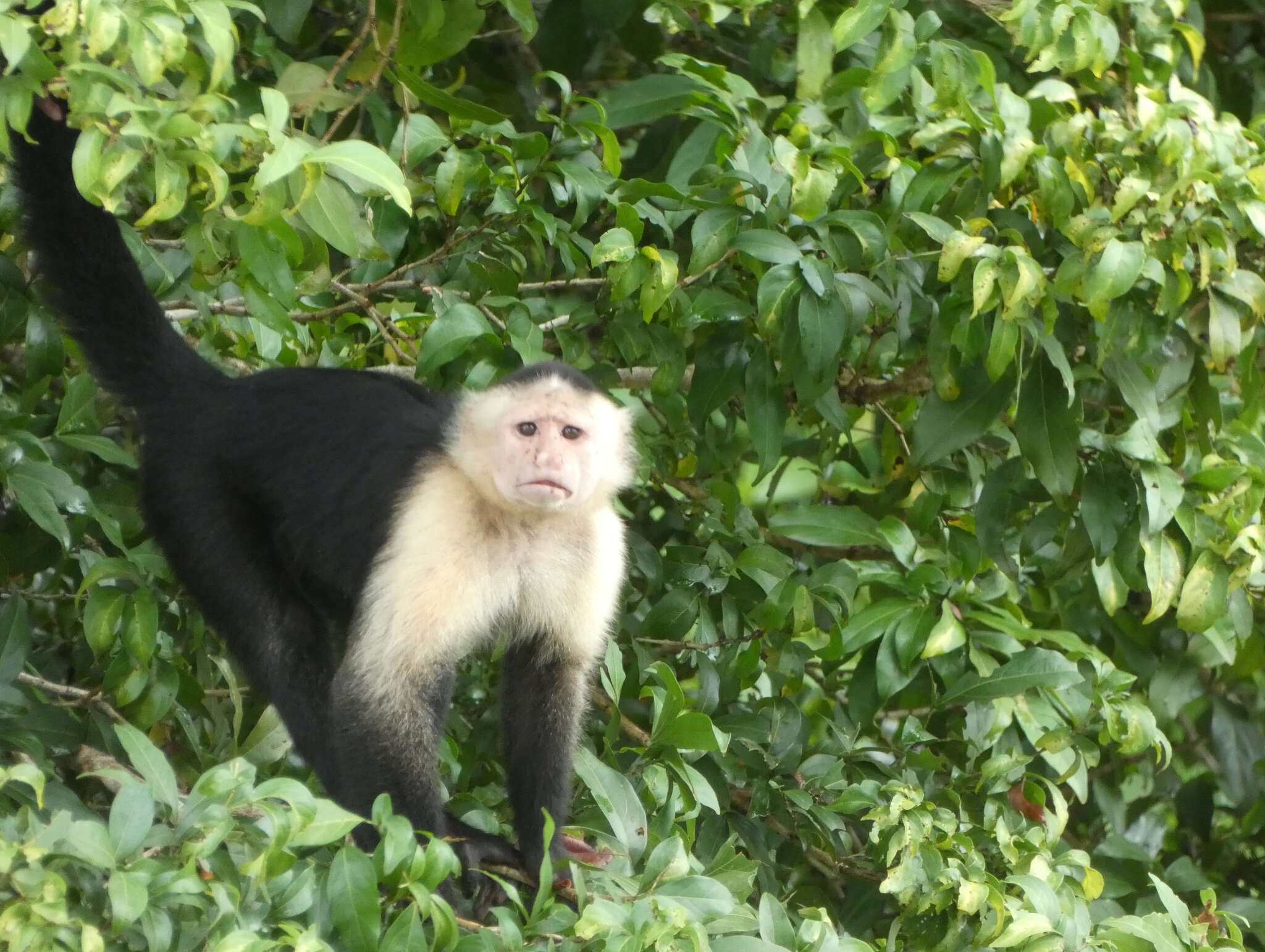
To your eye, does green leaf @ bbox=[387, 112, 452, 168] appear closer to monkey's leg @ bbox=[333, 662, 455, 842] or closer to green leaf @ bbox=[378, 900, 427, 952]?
monkey's leg @ bbox=[333, 662, 455, 842]

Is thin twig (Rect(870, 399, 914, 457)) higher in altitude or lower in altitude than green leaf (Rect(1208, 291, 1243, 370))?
lower

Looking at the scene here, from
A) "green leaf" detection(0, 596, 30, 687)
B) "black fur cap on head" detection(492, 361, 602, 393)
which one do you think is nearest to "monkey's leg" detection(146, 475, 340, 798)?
"green leaf" detection(0, 596, 30, 687)

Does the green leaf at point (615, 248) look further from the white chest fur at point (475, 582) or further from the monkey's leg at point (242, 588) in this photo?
the monkey's leg at point (242, 588)

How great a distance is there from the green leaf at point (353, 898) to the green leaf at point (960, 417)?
1892 mm

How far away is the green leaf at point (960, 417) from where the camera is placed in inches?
132

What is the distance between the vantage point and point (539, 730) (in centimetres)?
317

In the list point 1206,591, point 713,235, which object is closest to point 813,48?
point 713,235

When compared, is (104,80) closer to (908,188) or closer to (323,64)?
(323,64)

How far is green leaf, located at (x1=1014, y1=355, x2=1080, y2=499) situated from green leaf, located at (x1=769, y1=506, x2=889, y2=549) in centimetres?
46

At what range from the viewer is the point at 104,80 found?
6.26 ft

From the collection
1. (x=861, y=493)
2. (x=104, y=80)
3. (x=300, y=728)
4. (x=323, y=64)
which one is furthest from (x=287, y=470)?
(x=861, y=493)

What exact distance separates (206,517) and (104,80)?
4.49 feet

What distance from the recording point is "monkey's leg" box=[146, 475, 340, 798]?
3.11 m

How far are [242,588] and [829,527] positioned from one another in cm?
145
